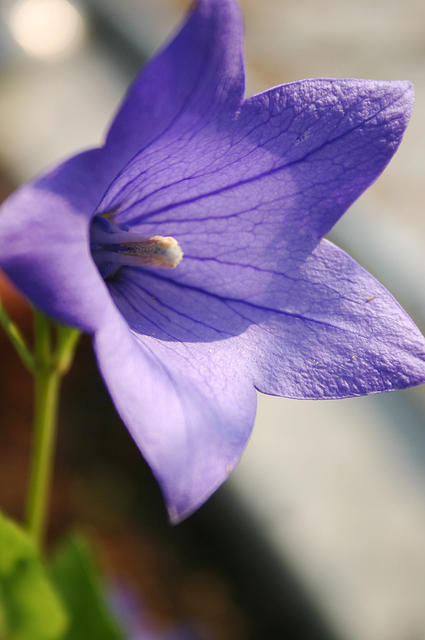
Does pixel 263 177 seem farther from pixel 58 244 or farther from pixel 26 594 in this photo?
pixel 26 594

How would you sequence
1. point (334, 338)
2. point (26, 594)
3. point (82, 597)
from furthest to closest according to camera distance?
point (82, 597), point (26, 594), point (334, 338)

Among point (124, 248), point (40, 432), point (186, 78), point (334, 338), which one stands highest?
point (186, 78)

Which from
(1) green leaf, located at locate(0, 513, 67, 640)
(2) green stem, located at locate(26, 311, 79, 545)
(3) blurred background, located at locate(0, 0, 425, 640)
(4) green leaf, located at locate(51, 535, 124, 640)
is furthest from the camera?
(3) blurred background, located at locate(0, 0, 425, 640)

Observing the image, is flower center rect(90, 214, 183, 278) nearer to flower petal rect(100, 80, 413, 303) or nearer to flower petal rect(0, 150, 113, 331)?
flower petal rect(100, 80, 413, 303)

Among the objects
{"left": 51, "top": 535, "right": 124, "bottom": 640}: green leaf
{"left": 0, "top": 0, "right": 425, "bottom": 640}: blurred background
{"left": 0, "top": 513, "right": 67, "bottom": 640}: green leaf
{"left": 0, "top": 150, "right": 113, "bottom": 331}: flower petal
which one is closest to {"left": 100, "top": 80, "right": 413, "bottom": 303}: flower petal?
{"left": 0, "top": 150, "right": 113, "bottom": 331}: flower petal

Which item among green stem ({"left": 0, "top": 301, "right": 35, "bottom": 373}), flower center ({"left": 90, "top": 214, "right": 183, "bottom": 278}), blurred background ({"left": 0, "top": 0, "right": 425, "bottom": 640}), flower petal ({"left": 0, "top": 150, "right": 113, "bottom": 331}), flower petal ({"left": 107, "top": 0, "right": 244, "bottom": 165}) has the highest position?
flower petal ({"left": 107, "top": 0, "right": 244, "bottom": 165})

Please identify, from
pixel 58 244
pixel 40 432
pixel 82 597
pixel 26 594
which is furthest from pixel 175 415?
pixel 82 597

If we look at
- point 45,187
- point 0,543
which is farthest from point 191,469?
point 0,543
